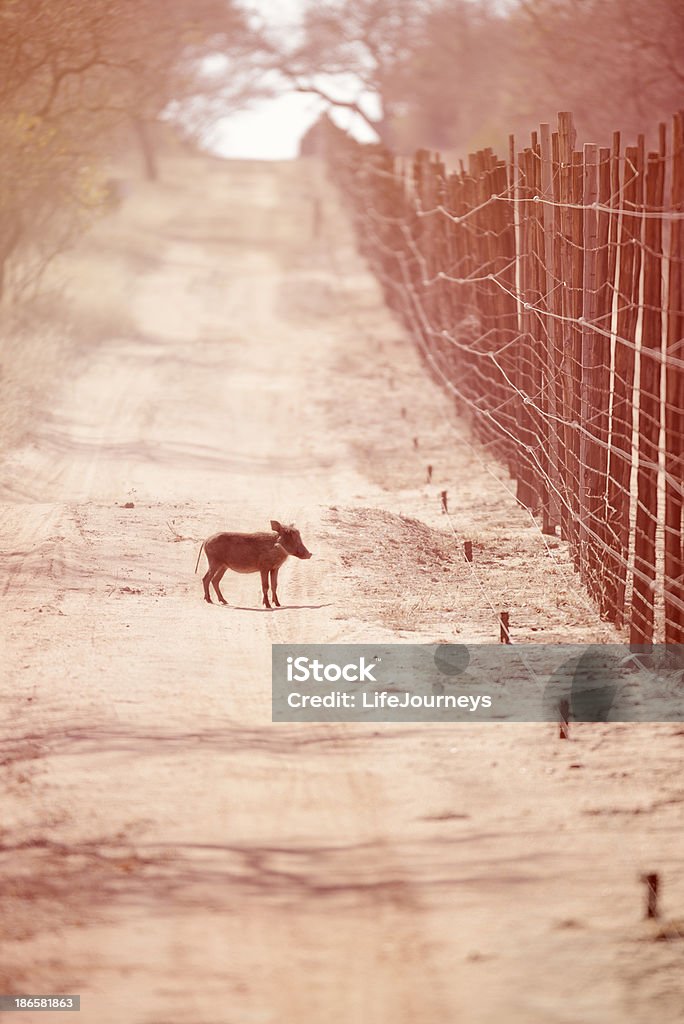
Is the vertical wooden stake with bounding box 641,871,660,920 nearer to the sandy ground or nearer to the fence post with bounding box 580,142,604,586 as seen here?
the sandy ground

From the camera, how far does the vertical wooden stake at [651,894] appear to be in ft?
14.0

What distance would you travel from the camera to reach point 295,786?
5074mm

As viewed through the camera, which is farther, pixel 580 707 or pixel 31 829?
pixel 580 707

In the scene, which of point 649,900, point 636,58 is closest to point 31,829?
point 649,900

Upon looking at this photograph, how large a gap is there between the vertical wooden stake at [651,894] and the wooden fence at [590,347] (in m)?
1.86

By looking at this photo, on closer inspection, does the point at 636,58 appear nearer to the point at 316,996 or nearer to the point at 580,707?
the point at 580,707

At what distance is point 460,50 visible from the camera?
42125mm

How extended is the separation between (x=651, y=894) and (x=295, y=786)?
1.38m

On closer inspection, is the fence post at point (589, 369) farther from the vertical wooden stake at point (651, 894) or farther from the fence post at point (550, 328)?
the vertical wooden stake at point (651, 894)

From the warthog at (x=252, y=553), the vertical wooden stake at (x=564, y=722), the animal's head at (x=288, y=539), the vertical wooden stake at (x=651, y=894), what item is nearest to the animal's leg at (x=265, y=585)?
the warthog at (x=252, y=553)

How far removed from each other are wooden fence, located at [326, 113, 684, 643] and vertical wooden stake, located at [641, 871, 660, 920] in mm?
1858

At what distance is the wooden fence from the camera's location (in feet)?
19.8

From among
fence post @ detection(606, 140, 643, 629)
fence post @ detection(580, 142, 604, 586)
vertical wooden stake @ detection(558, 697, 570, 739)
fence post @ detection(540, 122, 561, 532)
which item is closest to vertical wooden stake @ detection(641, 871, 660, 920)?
vertical wooden stake @ detection(558, 697, 570, 739)

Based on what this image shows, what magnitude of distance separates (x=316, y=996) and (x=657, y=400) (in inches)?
130
